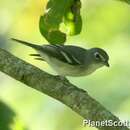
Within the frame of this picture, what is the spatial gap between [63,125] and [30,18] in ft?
5.18

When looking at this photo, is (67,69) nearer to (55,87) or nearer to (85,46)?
(55,87)

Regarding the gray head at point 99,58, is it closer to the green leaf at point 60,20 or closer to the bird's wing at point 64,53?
the bird's wing at point 64,53

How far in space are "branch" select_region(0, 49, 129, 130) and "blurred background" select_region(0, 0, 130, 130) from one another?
43.3 inches

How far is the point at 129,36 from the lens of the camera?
537cm

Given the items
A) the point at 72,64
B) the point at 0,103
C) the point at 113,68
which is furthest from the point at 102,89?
the point at 0,103

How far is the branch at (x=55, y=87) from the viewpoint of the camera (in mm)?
2873

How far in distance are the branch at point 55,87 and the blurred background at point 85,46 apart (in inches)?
43.3

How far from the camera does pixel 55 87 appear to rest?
10.4 feet

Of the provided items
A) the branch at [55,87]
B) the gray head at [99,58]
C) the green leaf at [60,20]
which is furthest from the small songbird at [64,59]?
the branch at [55,87]

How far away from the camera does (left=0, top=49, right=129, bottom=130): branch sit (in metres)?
2.87

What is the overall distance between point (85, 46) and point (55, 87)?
2333mm

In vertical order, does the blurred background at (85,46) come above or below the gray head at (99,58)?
above

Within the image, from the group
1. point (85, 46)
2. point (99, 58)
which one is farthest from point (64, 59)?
point (85, 46)

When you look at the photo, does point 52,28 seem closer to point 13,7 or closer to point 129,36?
point 129,36
